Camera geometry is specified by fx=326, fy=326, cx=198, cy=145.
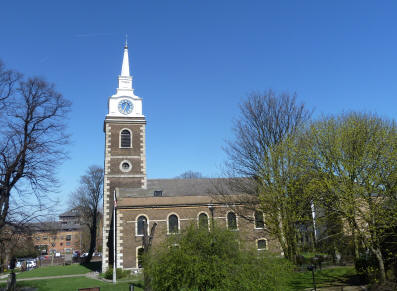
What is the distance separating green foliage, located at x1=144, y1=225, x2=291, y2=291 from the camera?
35.6ft

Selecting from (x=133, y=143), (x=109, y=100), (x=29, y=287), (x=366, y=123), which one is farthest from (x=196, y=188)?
(x=366, y=123)

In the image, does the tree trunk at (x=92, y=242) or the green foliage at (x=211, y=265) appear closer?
the green foliage at (x=211, y=265)

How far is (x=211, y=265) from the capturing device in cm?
1112

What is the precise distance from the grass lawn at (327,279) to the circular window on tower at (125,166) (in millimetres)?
19244

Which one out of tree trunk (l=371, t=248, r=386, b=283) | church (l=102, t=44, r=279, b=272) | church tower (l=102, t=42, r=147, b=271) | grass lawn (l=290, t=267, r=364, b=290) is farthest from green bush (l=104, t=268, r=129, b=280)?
tree trunk (l=371, t=248, r=386, b=283)

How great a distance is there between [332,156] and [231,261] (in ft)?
25.5

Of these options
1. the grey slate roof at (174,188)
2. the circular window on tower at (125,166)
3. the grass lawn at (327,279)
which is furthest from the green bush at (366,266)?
the circular window on tower at (125,166)

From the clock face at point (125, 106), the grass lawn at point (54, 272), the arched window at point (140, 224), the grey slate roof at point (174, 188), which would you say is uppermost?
the clock face at point (125, 106)

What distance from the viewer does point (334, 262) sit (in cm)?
2661

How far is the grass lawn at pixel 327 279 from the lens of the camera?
17.6 metres

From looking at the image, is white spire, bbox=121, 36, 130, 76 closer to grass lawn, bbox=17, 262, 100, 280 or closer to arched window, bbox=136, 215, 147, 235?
arched window, bbox=136, 215, 147, 235

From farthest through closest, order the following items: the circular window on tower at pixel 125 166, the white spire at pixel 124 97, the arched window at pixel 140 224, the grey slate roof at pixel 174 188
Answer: the white spire at pixel 124 97
the circular window on tower at pixel 125 166
the grey slate roof at pixel 174 188
the arched window at pixel 140 224

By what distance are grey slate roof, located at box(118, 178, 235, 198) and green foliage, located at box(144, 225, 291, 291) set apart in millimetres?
19011

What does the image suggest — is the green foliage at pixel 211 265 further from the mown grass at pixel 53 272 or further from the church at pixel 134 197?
the mown grass at pixel 53 272
